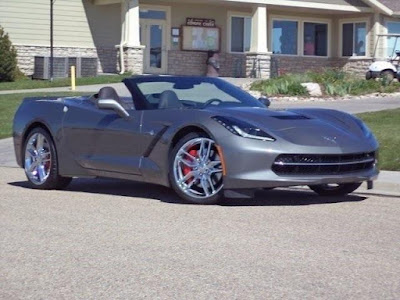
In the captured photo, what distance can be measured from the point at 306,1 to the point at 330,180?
103 ft

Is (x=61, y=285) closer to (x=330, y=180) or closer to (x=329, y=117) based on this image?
(x=330, y=180)

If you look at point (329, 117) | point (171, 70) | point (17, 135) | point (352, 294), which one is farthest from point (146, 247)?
point (171, 70)

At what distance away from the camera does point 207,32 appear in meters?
39.8

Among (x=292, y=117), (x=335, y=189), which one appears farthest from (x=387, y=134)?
(x=292, y=117)

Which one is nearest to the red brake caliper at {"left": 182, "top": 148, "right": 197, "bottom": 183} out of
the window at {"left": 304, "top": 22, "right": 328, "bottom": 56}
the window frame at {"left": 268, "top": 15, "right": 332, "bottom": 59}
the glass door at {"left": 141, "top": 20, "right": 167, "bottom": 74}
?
the glass door at {"left": 141, "top": 20, "right": 167, "bottom": 74}

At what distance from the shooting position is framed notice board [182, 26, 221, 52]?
3938 cm

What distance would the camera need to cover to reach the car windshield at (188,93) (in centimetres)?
1058

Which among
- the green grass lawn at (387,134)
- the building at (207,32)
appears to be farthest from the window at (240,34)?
the green grass lawn at (387,134)

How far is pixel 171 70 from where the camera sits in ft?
129

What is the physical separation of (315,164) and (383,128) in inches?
269

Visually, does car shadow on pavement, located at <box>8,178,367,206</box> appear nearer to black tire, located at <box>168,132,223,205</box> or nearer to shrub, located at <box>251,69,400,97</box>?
black tire, located at <box>168,132,223,205</box>

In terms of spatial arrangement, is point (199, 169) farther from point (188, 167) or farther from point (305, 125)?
point (305, 125)

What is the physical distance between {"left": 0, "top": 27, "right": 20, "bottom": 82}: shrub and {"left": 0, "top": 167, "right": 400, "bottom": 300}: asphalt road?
22699mm

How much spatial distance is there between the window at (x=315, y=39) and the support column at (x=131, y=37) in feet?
31.9
